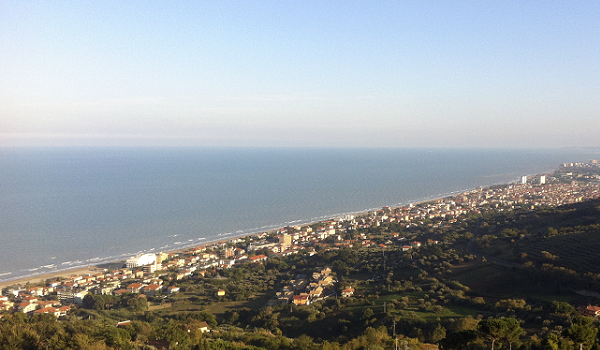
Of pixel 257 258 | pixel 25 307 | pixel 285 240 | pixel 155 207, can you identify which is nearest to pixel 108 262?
pixel 25 307

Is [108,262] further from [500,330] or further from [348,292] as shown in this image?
[500,330]

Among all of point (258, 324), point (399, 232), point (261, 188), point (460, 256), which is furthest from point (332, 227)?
point (261, 188)

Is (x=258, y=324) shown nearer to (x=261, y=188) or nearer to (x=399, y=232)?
(x=399, y=232)

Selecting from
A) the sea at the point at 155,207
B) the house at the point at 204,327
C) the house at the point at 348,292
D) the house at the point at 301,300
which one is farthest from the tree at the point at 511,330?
the sea at the point at 155,207

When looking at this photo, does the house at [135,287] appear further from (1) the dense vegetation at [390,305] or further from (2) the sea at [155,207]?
(2) the sea at [155,207]

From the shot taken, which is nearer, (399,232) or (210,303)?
(210,303)

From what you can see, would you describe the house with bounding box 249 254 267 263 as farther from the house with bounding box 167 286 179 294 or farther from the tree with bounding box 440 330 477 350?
the tree with bounding box 440 330 477 350

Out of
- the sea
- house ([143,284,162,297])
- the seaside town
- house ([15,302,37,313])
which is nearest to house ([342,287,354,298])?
the seaside town
